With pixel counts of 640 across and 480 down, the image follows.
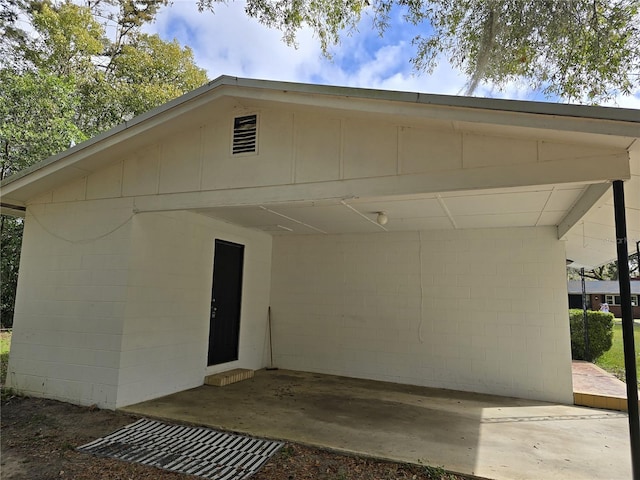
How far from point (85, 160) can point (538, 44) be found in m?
7.08

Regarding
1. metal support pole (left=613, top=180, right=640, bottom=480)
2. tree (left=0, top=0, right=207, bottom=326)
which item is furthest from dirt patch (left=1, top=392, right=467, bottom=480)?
tree (left=0, top=0, right=207, bottom=326)

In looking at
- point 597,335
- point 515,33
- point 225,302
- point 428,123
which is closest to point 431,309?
point 225,302

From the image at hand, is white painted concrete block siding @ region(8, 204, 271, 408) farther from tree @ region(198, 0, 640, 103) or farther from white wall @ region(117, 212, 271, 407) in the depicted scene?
tree @ region(198, 0, 640, 103)

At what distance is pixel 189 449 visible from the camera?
3680mm

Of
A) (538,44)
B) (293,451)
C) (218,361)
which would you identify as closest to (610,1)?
(538,44)

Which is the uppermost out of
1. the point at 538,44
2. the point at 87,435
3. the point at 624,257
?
the point at 538,44

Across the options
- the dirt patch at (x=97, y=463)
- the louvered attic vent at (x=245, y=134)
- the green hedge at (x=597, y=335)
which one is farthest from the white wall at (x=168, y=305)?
the green hedge at (x=597, y=335)

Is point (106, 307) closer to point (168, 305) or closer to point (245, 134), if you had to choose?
point (168, 305)

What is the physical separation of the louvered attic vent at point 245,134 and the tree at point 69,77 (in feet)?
24.8

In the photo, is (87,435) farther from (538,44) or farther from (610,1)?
(610,1)

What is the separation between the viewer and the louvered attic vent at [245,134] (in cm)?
439

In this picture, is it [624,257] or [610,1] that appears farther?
[610,1]

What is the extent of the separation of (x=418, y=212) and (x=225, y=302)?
3.52 meters

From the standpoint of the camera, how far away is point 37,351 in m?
5.18
